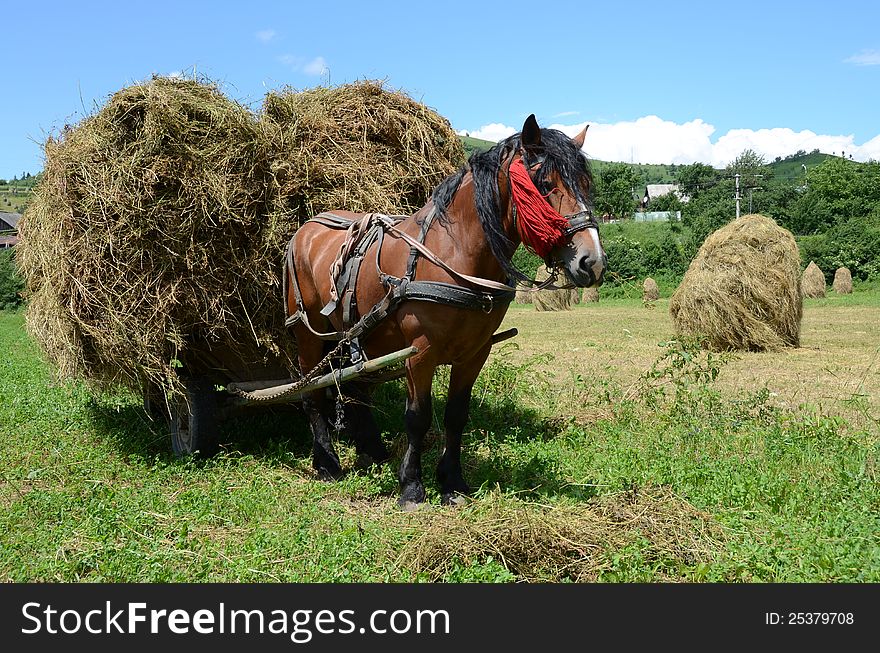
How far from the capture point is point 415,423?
4.27 metres

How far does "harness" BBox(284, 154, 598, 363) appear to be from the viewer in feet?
12.8

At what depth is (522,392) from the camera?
7.29m

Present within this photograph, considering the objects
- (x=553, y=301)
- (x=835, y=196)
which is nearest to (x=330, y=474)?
(x=553, y=301)

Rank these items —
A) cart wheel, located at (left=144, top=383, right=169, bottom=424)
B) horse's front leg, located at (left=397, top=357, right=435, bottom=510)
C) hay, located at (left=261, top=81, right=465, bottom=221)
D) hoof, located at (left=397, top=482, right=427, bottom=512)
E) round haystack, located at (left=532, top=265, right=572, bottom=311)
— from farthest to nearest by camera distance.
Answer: round haystack, located at (left=532, top=265, right=572, bottom=311), cart wheel, located at (left=144, top=383, right=169, bottom=424), hay, located at (left=261, top=81, right=465, bottom=221), hoof, located at (left=397, top=482, right=427, bottom=512), horse's front leg, located at (left=397, top=357, right=435, bottom=510)

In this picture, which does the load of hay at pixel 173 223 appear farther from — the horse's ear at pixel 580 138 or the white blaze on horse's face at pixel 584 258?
the white blaze on horse's face at pixel 584 258

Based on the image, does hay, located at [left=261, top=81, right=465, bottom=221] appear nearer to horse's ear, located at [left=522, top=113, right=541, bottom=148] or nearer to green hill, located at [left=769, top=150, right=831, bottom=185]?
horse's ear, located at [left=522, top=113, right=541, bottom=148]

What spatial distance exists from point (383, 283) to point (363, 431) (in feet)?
5.53

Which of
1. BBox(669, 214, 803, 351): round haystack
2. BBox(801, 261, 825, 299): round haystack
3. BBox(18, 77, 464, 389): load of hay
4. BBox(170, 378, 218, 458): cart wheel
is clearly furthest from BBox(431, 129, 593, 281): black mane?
BBox(801, 261, 825, 299): round haystack

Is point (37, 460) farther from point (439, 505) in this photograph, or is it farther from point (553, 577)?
point (553, 577)

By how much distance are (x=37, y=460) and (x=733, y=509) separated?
5.04m

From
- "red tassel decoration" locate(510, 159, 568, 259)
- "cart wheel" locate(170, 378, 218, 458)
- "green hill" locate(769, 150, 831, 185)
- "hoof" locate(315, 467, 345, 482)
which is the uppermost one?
"green hill" locate(769, 150, 831, 185)

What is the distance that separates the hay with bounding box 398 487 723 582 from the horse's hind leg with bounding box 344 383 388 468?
185 centimetres

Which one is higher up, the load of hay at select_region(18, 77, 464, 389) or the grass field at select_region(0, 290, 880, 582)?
the load of hay at select_region(18, 77, 464, 389)
